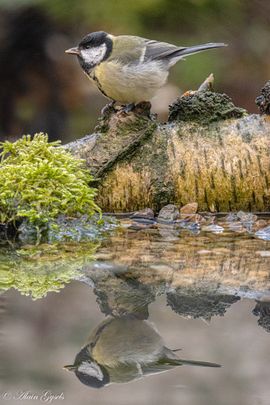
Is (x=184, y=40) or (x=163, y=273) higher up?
(x=184, y=40)

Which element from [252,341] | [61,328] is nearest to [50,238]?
[61,328]

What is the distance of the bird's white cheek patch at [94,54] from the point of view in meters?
5.80

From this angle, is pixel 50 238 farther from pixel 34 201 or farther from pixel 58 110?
pixel 58 110

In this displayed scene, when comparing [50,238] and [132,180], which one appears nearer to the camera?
[50,238]

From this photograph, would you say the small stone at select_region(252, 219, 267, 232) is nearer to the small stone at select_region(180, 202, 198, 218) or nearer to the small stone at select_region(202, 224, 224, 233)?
the small stone at select_region(202, 224, 224, 233)

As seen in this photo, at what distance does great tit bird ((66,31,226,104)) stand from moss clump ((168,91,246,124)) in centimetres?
25

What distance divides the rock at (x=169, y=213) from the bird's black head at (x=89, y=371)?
250cm

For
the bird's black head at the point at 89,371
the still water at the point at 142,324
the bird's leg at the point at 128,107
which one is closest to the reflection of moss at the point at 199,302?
the still water at the point at 142,324

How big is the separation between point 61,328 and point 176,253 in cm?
140

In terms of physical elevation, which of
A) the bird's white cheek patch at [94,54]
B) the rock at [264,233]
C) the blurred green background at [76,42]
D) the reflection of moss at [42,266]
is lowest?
the reflection of moss at [42,266]

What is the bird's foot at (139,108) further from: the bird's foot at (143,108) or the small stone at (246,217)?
the small stone at (246,217)

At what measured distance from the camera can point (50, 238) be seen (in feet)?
16.1

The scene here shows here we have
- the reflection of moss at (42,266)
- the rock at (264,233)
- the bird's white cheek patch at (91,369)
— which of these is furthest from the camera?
the rock at (264,233)

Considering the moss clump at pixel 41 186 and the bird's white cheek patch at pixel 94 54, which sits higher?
the bird's white cheek patch at pixel 94 54
